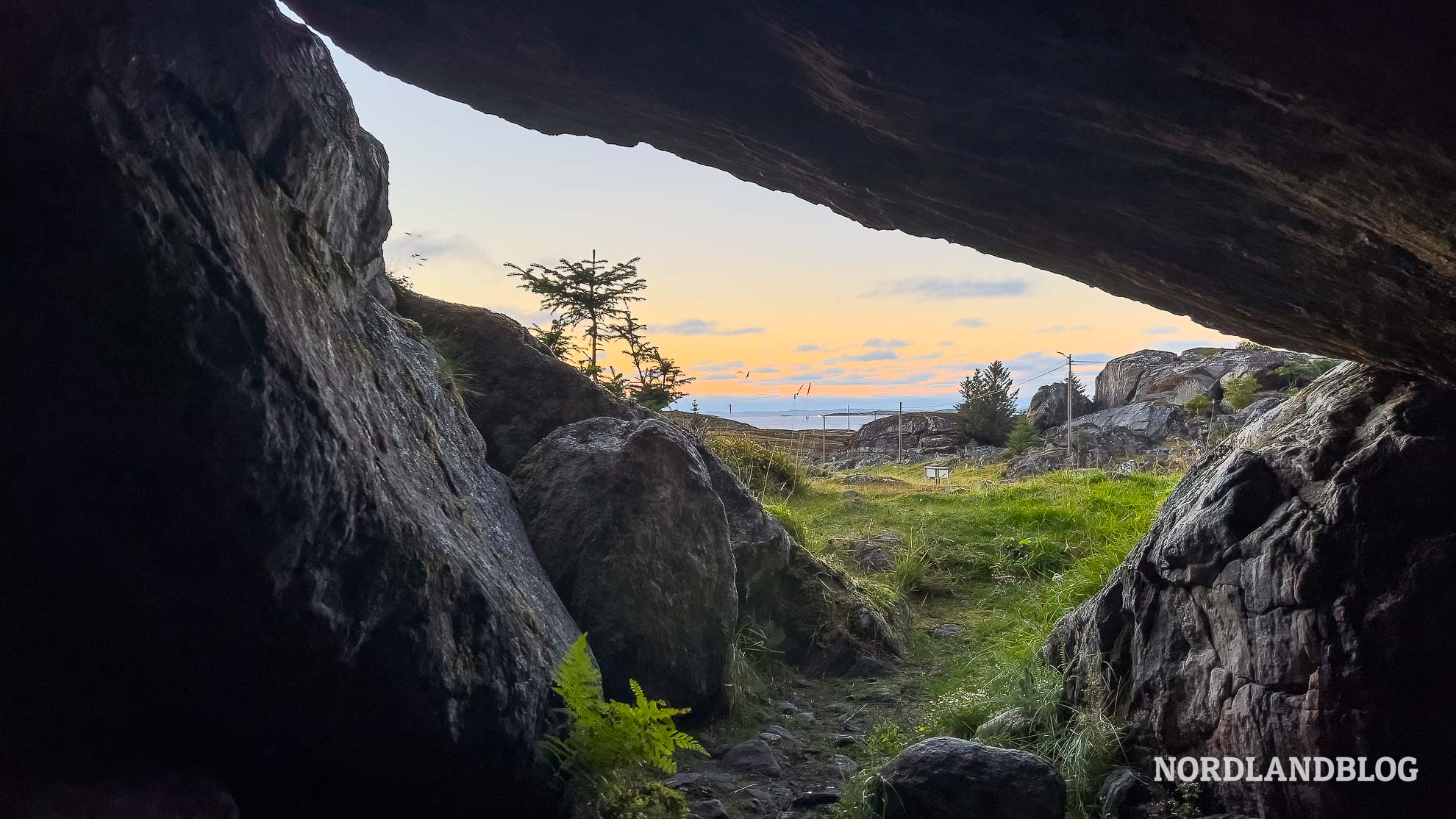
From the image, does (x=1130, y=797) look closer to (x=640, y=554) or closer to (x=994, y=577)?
(x=640, y=554)

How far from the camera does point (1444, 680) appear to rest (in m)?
3.68

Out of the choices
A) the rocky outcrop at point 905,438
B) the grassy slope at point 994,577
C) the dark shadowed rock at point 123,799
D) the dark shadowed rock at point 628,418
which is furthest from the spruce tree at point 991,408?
the dark shadowed rock at point 123,799

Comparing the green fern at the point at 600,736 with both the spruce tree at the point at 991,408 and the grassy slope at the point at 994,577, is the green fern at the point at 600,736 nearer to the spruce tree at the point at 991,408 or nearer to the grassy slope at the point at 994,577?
the grassy slope at the point at 994,577

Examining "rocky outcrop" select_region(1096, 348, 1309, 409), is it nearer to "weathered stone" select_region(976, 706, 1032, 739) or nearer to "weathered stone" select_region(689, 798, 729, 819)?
"weathered stone" select_region(976, 706, 1032, 739)

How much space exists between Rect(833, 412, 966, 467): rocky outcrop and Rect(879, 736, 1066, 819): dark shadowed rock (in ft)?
77.3

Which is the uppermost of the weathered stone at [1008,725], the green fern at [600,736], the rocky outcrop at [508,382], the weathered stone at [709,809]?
the rocky outcrop at [508,382]

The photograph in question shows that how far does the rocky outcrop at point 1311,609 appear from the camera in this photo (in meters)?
3.74

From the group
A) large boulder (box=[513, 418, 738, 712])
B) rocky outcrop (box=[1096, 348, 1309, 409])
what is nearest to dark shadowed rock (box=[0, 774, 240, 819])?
large boulder (box=[513, 418, 738, 712])

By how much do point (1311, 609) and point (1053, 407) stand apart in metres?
28.5

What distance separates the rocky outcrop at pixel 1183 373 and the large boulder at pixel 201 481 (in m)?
26.0

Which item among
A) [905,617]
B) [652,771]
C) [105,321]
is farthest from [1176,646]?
[105,321]

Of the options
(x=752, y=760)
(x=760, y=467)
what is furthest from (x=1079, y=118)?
(x=760, y=467)

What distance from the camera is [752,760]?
5.63 metres

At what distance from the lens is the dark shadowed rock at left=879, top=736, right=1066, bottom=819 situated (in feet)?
13.9
